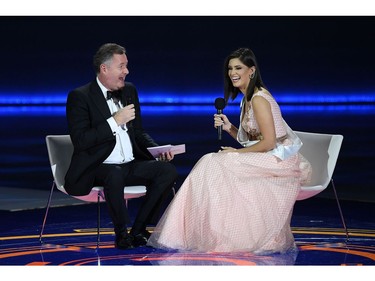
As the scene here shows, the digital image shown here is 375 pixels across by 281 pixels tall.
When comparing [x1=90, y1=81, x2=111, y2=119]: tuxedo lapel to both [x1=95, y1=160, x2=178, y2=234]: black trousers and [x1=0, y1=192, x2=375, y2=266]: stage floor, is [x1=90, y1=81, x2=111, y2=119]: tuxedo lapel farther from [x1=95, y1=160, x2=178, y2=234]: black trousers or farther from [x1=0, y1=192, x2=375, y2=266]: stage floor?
[x1=0, y1=192, x2=375, y2=266]: stage floor

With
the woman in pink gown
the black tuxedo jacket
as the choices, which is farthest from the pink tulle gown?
the black tuxedo jacket

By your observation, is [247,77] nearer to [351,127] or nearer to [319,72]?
[351,127]

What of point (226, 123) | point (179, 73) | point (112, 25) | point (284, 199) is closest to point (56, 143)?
point (226, 123)

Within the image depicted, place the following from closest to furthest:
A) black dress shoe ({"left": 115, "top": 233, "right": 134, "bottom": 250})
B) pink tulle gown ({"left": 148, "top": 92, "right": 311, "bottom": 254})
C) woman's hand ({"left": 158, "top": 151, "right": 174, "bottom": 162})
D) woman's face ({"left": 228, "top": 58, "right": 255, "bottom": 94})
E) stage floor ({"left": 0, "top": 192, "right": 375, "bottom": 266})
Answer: stage floor ({"left": 0, "top": 192, "right": 375, "bottom": 266}), pink tulle gown ({"left": 148, "top": 92, "right": 311, "bottom": 254}), black dress shoe ({"left": 115, "top": 233, "right": 134, "bottom": 250}), woman's face ({"left": 228, "top": 58, "right": 255, "bottom": 94}), woman's hand ({"left": 158, "top": 151, "right": 174, "bottom": 162})

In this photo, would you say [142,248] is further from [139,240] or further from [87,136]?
[87,136]

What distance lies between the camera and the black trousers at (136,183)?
5211 millimetres

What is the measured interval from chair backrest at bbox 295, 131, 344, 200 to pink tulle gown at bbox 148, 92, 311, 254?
0.46m

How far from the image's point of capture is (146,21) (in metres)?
20.3

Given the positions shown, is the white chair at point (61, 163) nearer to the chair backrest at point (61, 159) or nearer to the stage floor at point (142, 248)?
the chair backrest at point (61, 159)

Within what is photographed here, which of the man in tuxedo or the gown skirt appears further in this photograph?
the man in tuxedo

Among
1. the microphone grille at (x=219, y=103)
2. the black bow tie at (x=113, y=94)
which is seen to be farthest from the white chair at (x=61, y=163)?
the microphone grille at (x=219, y=103)

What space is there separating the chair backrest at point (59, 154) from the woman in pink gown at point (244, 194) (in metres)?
0.82

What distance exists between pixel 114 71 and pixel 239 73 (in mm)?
750

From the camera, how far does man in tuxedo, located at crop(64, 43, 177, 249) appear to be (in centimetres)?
523
